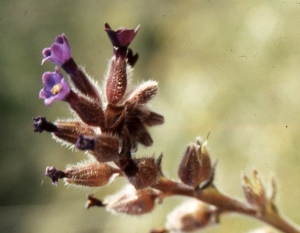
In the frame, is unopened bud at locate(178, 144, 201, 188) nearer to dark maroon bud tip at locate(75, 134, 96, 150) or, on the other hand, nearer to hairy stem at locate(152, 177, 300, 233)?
hairy stem at locate(152, 177, 300, 233)

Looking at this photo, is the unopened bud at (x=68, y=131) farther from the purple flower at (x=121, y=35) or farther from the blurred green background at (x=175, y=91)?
the blurred green background at (x=175, y=91)

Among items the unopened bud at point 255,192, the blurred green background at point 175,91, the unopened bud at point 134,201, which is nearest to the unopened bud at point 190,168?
the unopened bud at point 134,201

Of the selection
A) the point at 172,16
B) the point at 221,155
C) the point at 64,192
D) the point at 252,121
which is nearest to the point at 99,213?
the point at 64,192

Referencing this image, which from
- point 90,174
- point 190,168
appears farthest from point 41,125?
point 190,168

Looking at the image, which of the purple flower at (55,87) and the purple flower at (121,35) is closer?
the purple flower at (55,87)

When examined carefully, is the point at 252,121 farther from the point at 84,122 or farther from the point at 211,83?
the point at 84,122

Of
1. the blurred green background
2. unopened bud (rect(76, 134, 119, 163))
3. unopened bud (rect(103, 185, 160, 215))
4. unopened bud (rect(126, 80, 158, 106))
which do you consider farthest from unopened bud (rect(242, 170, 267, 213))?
the blurred green background

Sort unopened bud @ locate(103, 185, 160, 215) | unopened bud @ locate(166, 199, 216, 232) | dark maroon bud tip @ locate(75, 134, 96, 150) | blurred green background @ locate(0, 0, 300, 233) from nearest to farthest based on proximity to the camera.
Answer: dark maroon bud tip @ locate(75, 134, 96, 150) < unopened bud @ locate(103, 185, 160, 215) < unopened bud @ locate(166, 199, 216, 232) < blurred green background @ locate(0, 0, 300, 233)
